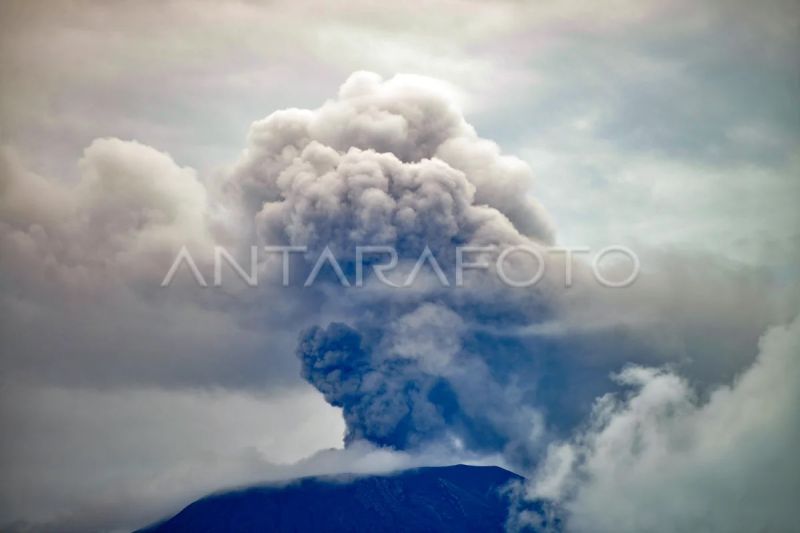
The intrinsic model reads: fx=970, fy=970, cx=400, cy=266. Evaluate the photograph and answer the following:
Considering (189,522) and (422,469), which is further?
(189,522)

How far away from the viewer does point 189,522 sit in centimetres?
7806

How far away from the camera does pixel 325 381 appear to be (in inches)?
1986

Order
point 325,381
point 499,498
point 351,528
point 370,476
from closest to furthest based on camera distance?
point 325,381 < point 370,476 < point 351,528 < point 499,498

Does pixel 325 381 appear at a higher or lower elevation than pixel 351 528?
higher

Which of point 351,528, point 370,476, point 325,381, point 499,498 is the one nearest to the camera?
point 325,381

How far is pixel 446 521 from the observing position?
2992 inches

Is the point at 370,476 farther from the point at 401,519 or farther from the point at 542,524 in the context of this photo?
the point at 542,524

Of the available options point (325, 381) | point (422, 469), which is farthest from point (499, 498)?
point (325, 381)

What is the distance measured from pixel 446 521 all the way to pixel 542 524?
754 cm

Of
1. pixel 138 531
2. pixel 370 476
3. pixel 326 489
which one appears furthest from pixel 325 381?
pixel 138 531

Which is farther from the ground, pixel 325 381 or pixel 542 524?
pixel 325 381

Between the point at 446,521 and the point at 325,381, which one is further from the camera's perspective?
the point at 446,521

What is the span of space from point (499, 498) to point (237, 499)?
21378 millimetres

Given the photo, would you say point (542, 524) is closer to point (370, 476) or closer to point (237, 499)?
point (370, 476)
